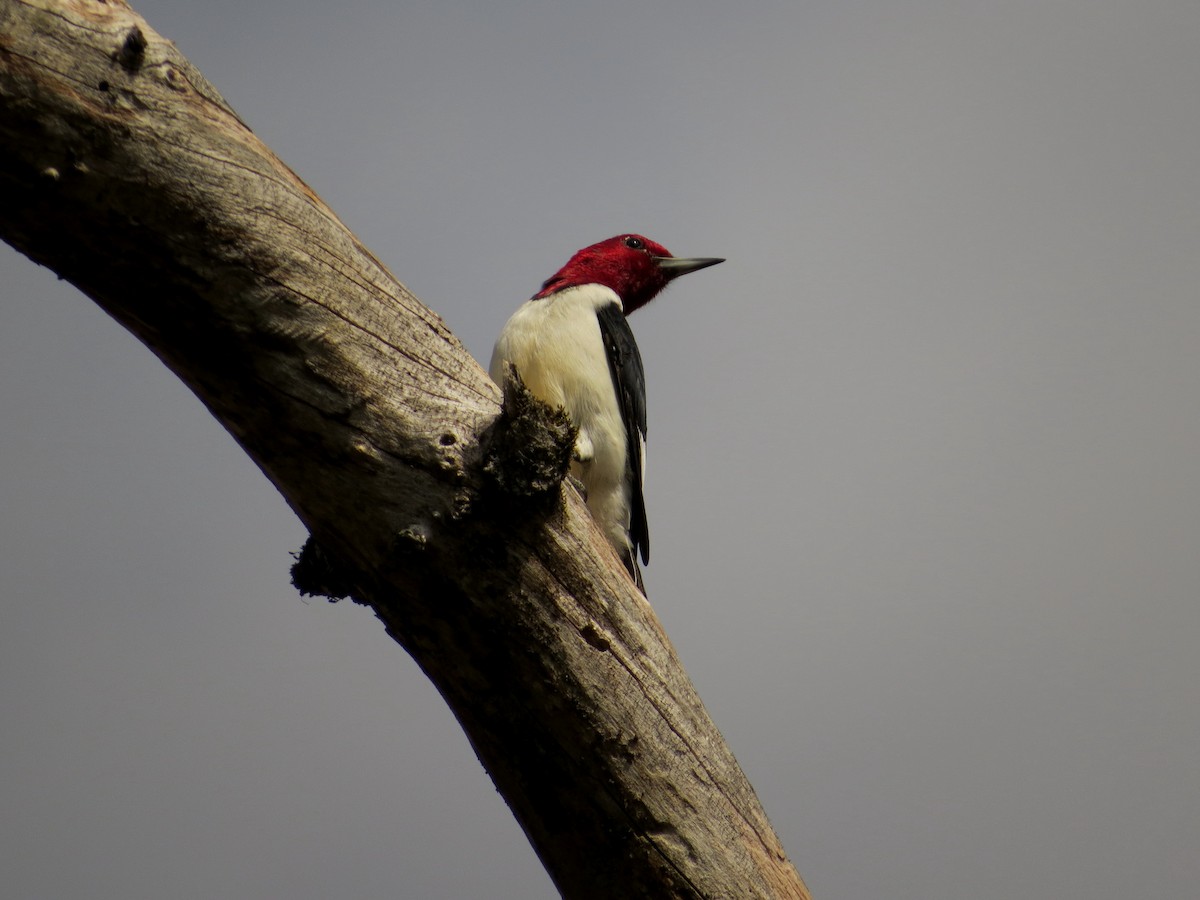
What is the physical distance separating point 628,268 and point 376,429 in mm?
3848

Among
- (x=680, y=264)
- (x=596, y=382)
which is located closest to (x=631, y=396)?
(x=596, y=382)

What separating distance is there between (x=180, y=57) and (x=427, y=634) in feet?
4.99

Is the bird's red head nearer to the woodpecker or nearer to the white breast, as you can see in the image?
the woodpecker

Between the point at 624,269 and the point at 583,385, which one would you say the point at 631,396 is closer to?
the point at 583,385

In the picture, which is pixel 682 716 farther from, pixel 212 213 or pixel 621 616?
pixel 212 213

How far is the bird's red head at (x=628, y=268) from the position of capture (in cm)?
593

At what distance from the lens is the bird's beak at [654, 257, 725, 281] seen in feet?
21.0

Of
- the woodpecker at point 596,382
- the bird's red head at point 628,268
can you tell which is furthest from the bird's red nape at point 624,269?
the woodpecker at point 596,382

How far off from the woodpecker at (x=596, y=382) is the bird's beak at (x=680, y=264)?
2.71 ft

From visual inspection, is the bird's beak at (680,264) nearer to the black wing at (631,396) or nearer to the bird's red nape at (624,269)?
the bird's red nape at (624,269)

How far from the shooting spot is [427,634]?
8.48ft

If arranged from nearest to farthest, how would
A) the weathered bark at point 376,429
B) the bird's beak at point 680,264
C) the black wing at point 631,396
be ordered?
the weathered bark at point 376,429, the black wing at point 631,396, the bird's beak at point 680,264

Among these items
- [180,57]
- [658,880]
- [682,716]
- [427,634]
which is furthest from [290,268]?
[658,880]

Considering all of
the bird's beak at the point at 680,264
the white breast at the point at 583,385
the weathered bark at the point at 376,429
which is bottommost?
the weathered bark at the point at 376,429
